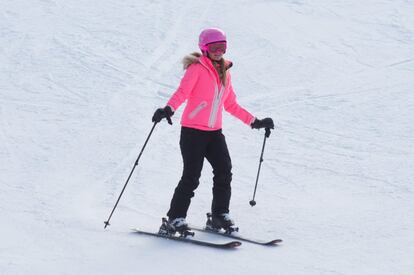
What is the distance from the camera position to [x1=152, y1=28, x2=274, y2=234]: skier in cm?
532

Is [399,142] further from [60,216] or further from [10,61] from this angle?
[10,61]

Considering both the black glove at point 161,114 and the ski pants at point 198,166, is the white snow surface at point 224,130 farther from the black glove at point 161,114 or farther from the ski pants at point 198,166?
the black glove at point 161,114

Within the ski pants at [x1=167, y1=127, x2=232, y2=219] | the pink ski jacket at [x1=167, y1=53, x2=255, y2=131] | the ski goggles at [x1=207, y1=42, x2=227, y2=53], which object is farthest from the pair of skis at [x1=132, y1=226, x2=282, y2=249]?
the ski goggles at [x1=207, y1=42, x2=227, y2=53]

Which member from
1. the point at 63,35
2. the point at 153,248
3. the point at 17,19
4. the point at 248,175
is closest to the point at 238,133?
the point at 248,175

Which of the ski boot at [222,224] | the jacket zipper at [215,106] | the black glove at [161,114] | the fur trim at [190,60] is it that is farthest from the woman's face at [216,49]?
the ski boot at [222,224]

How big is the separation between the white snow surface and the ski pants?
15.4 inches

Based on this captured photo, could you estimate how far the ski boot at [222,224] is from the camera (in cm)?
564

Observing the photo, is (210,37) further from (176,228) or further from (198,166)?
(176,228)

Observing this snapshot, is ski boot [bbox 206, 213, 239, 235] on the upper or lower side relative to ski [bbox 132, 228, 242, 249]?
upper

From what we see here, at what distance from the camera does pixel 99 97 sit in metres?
9.85

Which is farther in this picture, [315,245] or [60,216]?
[60,216]

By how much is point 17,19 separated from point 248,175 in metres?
7.40

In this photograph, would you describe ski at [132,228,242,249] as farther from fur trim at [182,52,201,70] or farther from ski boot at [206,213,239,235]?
fur trim at [182,52,201,70]

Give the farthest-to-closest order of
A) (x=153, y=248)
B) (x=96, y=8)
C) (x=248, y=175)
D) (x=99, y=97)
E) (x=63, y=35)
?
(x=96, y=8)
(x=63, y=35)
(x=99, y=97)
(x=248, y=175)
(x=153, y=248)
